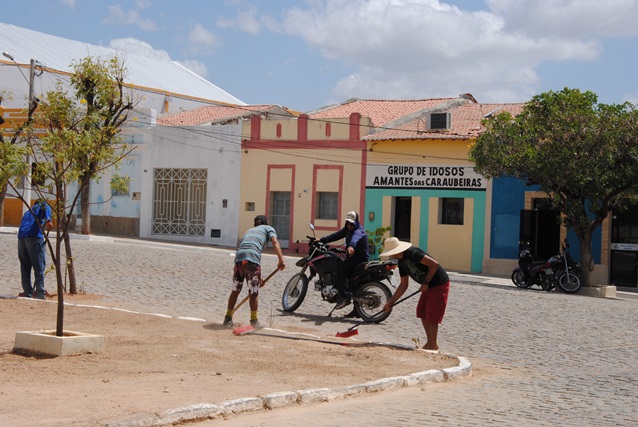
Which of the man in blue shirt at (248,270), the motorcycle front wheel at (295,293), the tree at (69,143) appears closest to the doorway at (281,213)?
the motorcycle front wheel at (295,293)

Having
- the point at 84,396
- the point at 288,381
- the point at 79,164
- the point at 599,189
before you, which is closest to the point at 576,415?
the point at 288,381

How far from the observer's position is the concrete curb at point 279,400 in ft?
21.5

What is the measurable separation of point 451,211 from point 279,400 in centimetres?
2506

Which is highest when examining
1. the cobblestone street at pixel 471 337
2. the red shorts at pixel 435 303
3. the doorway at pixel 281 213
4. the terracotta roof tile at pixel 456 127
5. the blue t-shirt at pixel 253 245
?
the terracotta roof tile at pixel 456 127

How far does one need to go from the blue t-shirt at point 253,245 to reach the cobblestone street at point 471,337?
44.7 inches

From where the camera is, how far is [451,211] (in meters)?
32.0

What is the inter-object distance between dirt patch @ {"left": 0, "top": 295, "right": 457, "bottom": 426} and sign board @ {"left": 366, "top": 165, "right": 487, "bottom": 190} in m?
19.7

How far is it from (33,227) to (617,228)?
64.4 feet

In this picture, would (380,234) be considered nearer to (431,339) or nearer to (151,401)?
(431,339)

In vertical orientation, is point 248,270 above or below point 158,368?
above

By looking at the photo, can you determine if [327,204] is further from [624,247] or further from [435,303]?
[435,303]

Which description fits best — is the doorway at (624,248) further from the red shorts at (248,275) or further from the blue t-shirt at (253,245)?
the red shorts at (248,275)

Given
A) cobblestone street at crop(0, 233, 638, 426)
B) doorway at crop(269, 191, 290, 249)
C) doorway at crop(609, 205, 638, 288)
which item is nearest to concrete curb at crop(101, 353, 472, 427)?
cobblestone street at crop(0, 233, 638, 426)

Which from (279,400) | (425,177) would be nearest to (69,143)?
(279,400)
